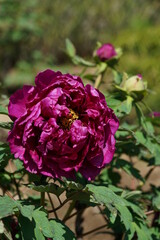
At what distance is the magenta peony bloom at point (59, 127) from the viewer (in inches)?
41.5

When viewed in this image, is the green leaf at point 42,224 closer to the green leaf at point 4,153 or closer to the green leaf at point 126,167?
the green leaf at point 4,153

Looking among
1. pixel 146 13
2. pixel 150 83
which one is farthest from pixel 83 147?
pixel 146 13

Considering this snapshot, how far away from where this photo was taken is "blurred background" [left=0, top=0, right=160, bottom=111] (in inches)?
181

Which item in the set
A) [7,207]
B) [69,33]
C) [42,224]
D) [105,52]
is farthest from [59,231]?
[69,33]

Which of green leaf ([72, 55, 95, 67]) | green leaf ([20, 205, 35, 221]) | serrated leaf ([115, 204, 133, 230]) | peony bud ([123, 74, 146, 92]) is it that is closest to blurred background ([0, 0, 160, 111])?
green leaf ([72, 55, 95, 67])

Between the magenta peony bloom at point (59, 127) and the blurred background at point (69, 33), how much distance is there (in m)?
3.12

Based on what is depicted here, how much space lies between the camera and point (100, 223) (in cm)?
180

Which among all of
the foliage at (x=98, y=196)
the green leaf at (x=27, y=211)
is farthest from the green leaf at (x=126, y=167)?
the green leaf at (x=27, y=211)

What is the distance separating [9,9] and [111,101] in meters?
4.10

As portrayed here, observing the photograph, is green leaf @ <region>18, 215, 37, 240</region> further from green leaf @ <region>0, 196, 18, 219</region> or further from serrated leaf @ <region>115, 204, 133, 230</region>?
serrated leaf @ <region>115, 204, 133, 230</region>

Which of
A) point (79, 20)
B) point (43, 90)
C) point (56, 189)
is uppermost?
point (43, 90)

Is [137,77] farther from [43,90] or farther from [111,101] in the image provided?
[43,90]

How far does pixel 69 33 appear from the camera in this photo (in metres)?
7.06

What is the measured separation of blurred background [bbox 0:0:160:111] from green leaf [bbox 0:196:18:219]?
10.6 ft
